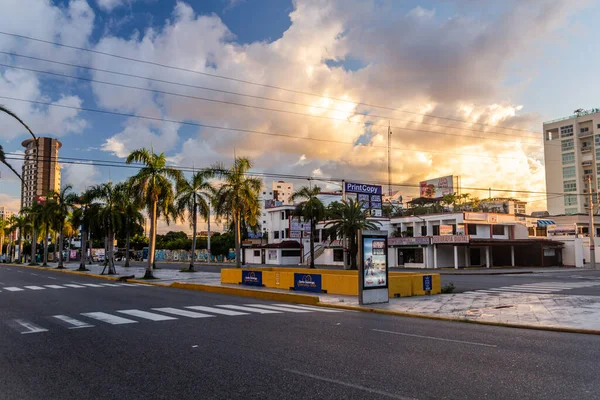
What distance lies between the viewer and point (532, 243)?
180 ft

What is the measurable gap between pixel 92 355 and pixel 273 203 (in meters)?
78.3

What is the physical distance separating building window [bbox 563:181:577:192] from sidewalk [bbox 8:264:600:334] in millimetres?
111452

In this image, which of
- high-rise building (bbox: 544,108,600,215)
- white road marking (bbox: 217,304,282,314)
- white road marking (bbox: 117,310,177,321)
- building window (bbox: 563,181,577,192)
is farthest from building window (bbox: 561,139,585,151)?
white road marking (bbox: 117,310,177,321)

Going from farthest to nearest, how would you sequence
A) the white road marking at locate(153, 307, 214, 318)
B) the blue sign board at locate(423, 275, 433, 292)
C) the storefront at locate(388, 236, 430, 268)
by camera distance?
the storefront at locate(388, 236, 430, 268) < the blue sign board at locate(423, 275, 433, 292) < the white road marking at locate(153, 307, 214, 318)

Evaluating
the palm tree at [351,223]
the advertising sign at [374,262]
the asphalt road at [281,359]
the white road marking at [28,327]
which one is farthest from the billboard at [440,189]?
the white road marking at [28,327]

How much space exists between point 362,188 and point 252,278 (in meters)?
35.9

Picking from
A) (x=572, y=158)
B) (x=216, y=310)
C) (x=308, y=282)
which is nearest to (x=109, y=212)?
(x=308, y=282)

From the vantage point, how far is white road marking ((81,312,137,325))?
1251 cm

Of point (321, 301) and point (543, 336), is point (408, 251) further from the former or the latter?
point (543, 336)

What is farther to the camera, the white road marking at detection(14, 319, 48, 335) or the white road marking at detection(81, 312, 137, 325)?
the white road marking at detection(81, 312, 137, 325)

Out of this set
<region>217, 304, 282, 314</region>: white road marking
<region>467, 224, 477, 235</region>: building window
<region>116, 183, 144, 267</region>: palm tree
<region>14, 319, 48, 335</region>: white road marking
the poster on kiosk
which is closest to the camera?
<region>14, 319, 48, 335</region>: white road marking

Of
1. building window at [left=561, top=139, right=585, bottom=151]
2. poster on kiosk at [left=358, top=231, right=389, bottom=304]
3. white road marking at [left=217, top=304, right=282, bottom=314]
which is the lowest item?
white road marking at [left=217, top=304, right=282, bottom=314]

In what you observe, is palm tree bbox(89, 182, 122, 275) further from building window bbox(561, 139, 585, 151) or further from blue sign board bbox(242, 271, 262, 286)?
building window bbox(561, 139, 585, 151)

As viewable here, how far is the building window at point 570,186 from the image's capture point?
117 meters
